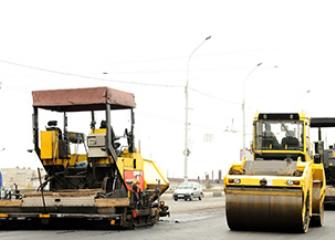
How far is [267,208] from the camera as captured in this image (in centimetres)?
1641

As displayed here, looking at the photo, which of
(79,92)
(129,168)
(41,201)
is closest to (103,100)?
(79,92)

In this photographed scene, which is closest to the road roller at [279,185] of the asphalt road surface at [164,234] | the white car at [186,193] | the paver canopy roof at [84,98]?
the asphalt road surface at [164,234]

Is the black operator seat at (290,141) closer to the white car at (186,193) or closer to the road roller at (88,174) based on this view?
the road roller at (88,174)

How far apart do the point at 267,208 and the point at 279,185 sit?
2.06 ft

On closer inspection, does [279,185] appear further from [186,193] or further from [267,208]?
[186,193]

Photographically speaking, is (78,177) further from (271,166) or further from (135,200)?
(271,166)

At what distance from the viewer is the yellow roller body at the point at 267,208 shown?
16172 millimetres

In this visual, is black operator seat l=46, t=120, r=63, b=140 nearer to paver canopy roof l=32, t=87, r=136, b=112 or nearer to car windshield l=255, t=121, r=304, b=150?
paver canopy roof l=32, t=87, r=136, b=112

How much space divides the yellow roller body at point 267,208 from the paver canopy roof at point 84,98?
377cm

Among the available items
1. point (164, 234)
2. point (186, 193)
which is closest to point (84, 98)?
point (164, 234)

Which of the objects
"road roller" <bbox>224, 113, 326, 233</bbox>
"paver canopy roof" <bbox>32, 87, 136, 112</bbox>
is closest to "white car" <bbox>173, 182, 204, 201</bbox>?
"road roller" <bbox>224, 113, 326, 233</bbox>

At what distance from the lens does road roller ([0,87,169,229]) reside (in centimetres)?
1698

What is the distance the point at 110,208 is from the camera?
16.6 m

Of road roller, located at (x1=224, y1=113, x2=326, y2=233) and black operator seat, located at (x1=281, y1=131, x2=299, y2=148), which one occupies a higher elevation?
black operator seat, located at (x1=281, y1=131, x2=299, y2=148)
